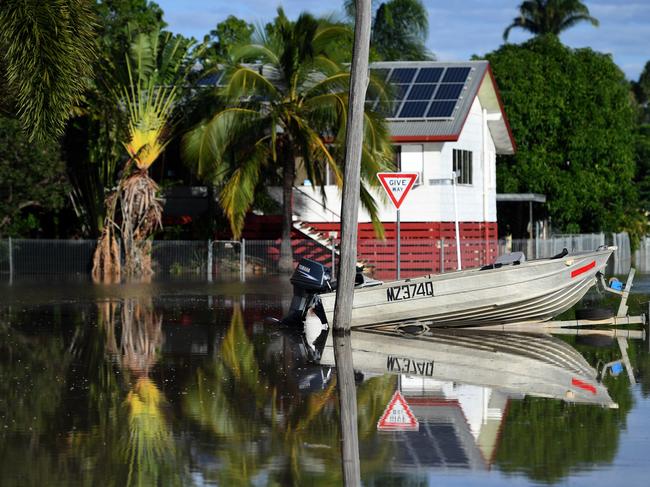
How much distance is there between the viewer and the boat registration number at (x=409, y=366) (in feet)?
46.3

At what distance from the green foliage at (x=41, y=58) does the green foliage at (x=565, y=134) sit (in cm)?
3560

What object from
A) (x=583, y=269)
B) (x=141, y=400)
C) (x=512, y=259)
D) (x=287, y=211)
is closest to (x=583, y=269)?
(x=583, y=269)

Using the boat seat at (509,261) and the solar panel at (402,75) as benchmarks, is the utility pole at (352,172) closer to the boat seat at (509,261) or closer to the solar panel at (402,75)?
the boat seat at (509,261)

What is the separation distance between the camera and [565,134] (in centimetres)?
5172

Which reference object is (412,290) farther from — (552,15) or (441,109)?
(552,15)

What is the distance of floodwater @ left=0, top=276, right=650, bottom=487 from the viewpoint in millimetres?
8633

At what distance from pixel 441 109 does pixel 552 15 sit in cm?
4038

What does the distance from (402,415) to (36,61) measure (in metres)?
8.42

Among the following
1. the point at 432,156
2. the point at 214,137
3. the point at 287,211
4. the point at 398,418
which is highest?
the point at 214,137

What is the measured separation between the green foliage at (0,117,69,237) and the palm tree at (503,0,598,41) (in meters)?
45.8

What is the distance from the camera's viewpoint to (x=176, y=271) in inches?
1497

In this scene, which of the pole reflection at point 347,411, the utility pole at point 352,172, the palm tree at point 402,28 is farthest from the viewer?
the palm tree at point 402,28

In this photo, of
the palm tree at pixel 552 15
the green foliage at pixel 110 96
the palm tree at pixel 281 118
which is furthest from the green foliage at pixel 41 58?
the palm tree at pixel 552 15

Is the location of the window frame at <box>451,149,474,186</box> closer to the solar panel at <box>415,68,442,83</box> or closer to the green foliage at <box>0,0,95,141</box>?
the solar panel at <box>415,68,442,83</box>
